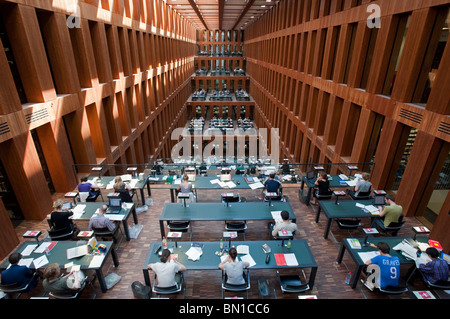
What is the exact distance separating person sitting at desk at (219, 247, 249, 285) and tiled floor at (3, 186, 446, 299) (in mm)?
948

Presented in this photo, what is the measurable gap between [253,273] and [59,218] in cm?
554

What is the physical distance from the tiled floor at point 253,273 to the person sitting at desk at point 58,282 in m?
1.01

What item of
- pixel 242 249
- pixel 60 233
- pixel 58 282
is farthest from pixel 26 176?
pixel 242 249

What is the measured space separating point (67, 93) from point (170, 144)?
63.0 feet

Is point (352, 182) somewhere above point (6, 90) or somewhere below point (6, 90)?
below

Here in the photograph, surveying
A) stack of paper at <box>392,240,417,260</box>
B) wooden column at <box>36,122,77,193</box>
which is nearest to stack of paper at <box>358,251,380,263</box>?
stack of paper at <box>392,240,417,260</box>

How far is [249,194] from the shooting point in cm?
1086

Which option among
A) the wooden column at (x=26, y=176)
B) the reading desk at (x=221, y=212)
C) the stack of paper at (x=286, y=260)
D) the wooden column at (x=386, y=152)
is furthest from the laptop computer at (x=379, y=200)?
the wooden column at (x=26, y=176)

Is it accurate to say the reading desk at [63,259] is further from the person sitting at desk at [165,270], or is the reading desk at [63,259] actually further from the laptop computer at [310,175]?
the laptop computer at [310,175]

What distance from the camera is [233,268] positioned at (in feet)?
18.0

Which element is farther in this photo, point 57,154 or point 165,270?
point 57,154

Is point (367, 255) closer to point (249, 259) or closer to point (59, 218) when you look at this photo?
point (249, 259)
